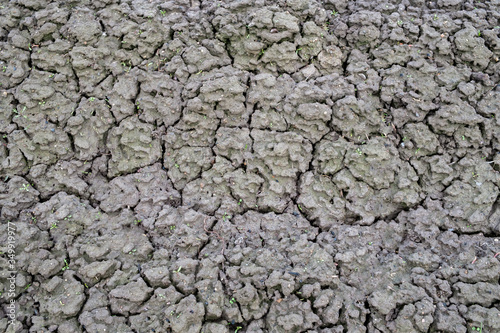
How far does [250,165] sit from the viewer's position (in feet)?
8.91

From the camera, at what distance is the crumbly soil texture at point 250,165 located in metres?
2.28

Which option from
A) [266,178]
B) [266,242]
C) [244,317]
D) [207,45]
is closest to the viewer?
[244,317]

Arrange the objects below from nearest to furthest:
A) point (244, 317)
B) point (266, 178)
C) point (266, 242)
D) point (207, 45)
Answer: point (244, 317) → point (266, 242) → point (266, 178) → point (207, 45)

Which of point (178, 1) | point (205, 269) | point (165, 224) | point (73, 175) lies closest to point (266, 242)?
point (205, 269)

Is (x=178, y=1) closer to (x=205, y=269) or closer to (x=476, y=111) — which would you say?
(x=205, y=269)

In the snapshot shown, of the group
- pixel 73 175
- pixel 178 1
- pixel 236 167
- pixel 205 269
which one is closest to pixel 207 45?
pixel 178 1

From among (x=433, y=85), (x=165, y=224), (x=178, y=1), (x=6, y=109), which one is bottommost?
(x=165, y=224)

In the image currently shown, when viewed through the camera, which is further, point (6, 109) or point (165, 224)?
point (6, 109)

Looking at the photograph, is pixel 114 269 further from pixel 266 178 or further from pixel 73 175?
pixel 266 178

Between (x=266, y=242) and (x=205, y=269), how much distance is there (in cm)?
44

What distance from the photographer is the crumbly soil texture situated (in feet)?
7.47

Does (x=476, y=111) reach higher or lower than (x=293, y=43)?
lower

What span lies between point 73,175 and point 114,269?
2.61ft

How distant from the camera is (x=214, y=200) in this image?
2668mm
